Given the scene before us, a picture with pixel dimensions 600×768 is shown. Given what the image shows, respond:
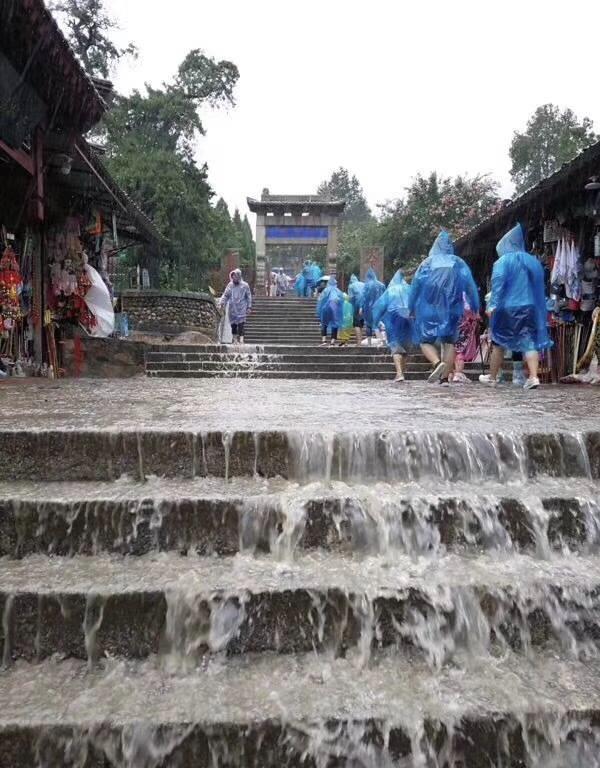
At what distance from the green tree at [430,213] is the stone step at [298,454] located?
2284cm

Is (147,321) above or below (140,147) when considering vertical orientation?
below

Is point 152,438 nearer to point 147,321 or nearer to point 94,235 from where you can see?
point 94,235

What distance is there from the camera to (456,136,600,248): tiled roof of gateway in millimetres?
6741

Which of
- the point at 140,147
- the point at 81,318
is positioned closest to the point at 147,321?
the point at 140,147

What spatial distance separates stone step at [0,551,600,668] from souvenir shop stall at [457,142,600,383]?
5.66m

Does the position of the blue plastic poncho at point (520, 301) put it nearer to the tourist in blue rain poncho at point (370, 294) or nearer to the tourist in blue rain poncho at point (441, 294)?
the tourist in blue rain poncho at point (441, 294)

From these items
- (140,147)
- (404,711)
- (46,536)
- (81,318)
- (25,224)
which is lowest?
(404,711)

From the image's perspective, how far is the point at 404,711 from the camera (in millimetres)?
2268

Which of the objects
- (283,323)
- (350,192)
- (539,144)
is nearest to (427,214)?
(283,323)

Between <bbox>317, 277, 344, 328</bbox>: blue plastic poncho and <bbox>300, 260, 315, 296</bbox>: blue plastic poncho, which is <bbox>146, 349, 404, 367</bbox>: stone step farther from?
<bbox>300, 260, 315, 296</bbox>: blue plastic poncho

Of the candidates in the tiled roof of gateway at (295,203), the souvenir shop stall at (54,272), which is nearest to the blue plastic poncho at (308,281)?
the tiled roof of gateway at (295,203)

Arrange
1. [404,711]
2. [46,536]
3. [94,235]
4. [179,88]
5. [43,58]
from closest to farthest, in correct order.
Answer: [404,711] < [46,536] < [43,58] < [94,235] < [179,88]

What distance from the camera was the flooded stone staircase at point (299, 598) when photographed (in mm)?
2213

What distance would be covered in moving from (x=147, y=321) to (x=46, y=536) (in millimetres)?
15705
